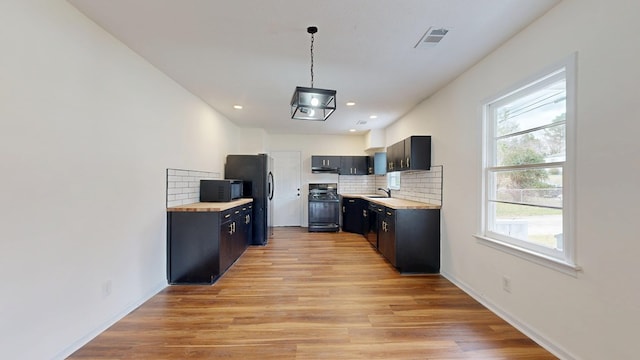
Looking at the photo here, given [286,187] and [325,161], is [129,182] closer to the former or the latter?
[286,187]

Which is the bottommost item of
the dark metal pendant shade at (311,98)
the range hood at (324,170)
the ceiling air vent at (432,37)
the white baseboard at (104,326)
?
the white baseboard at (104,326)

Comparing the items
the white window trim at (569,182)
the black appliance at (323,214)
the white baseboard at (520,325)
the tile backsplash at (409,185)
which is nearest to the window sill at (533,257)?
the white window trim at (569,182)

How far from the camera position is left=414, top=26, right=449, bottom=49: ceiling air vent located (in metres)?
2.17

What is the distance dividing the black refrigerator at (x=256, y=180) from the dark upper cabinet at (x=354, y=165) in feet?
7.65

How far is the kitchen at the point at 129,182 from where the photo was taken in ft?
5.06

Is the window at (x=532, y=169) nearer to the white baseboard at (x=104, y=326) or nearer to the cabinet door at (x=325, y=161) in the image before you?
the white baseboard at (x=104, y=326)

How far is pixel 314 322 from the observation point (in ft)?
7.70

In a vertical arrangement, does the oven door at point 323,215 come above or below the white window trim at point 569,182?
below

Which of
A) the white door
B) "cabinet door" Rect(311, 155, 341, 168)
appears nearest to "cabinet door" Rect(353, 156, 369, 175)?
"cabinet door" Rect(311, 155, 341, 168)

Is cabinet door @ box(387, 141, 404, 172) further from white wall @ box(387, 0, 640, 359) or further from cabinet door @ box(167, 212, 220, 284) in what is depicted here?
cabinet door @ box(167, 212, 220, 284)

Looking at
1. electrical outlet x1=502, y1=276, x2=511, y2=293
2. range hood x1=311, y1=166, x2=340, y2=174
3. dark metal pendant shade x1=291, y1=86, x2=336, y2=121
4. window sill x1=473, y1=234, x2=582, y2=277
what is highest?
dark metal pendant shade x1=291, y1=86, x2=336, y2=121

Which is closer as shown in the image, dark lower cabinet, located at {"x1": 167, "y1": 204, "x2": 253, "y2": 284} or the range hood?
dark lower cabinet, located at {"x1": 167, "y1": 204, "x2": 253, "y2": 284}

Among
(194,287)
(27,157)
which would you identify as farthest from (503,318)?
(27,157)

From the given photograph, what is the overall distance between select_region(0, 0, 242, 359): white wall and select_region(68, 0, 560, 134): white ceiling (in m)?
0.36
